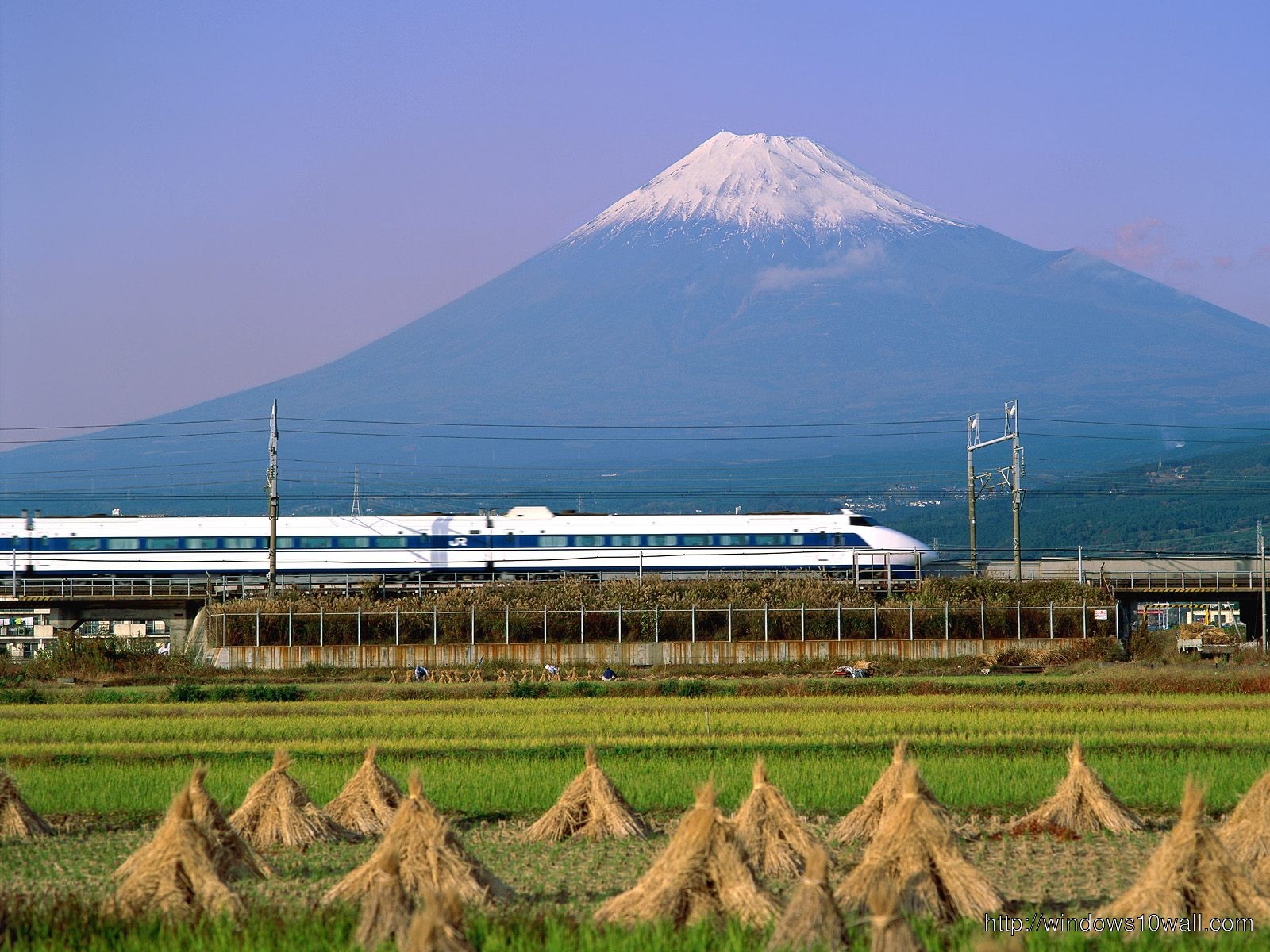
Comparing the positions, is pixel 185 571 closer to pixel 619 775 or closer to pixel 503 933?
pixel 619 775

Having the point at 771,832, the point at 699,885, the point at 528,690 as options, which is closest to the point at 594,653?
the point at 528,690

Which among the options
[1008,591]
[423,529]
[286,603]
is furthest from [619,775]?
[423,529]

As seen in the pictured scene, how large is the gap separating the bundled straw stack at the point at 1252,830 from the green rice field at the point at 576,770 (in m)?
1.01

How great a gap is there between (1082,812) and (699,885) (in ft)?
21.8

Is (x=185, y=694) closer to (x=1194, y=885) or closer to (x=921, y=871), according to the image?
(x=921, y=871)

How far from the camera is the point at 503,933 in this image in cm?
1155

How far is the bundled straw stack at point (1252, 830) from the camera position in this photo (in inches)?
569

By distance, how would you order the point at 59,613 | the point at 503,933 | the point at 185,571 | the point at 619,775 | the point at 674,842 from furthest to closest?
the point at 185,571 < the point at 59,613 < the point at 619,775 < the point at 674,842 < the point at 503,933

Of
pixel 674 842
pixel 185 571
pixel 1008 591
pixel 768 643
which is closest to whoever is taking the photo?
pixel 674 842

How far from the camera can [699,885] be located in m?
12.3

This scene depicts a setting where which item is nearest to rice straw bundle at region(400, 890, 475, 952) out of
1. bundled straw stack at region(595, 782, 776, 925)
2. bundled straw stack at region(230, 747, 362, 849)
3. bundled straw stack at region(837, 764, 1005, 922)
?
bundled straw stack at region(595, 782, 776, 925)

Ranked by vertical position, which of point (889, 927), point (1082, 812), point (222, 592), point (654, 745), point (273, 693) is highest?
point (222, 592)

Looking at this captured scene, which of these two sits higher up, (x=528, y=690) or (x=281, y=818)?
(x=281, y=818)

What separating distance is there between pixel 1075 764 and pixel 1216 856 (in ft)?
18.5
